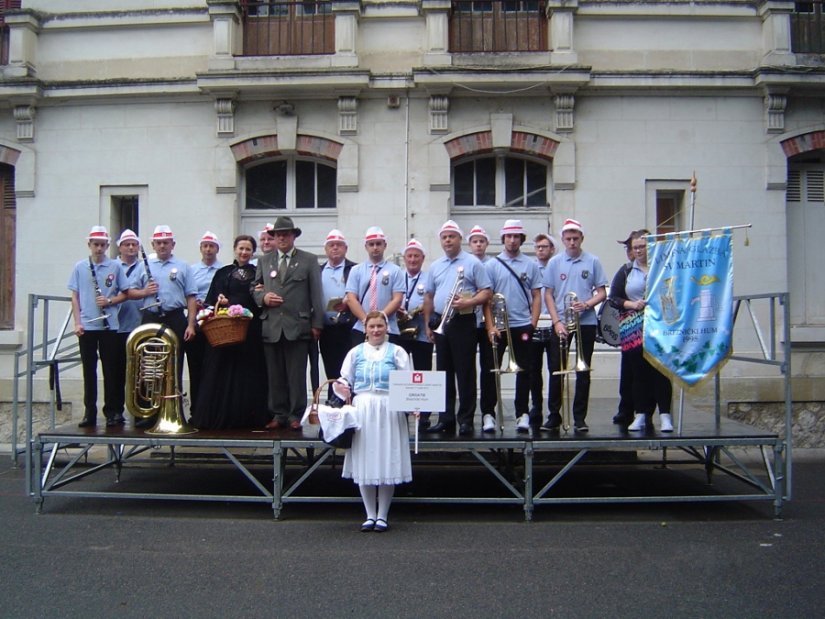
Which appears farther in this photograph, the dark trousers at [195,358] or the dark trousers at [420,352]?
the dark trousers at [195,358]

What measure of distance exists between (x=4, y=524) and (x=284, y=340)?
3.00m

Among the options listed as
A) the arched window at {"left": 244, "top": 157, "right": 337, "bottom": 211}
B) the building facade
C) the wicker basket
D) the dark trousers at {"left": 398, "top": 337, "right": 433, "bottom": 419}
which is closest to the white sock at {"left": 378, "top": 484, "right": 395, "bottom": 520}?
the dark trousers at {"left": 398, "top": 337, "right": 433, "bottom": 419}

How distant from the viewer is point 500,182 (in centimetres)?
1261

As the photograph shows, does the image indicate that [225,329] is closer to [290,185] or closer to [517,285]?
[517,285]

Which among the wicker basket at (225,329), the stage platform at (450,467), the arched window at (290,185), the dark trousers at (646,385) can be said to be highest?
the arched window at (290,185)

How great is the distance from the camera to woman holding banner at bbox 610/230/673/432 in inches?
319

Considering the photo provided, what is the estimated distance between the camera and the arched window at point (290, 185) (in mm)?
12812

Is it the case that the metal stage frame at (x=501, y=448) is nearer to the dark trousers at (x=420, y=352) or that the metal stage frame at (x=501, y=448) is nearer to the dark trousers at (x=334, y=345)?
the dark trousers at (x=420, y=352)

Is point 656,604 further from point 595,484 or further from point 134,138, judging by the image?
point 134,138

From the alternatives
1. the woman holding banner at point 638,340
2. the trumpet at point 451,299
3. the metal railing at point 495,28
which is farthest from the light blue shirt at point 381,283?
the metal railing at point 495,28

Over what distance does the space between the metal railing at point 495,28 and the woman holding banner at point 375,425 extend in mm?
6622

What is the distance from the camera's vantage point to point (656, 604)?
5500mm

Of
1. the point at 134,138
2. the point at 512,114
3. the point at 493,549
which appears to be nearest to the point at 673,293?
the point at 493,549

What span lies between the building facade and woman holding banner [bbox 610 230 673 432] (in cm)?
374
